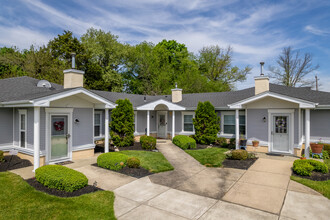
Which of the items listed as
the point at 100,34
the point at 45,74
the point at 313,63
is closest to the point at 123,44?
the point at 100,34

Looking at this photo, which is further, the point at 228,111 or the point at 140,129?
the point at 140,129

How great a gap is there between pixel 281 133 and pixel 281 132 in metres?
0.06

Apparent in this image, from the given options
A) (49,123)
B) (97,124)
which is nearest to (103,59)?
(97,124)

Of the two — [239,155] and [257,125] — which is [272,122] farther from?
[239,155]

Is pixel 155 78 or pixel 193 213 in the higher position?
pixel 155 78

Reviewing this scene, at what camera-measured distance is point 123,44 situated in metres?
37.8

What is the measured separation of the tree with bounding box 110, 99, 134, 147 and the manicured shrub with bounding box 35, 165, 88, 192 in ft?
20.2

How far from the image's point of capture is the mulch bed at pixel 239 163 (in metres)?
9.11

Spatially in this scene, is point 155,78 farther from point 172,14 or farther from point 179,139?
point 179,139

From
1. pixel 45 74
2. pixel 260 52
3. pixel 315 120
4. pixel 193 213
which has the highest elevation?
pixel 260 52

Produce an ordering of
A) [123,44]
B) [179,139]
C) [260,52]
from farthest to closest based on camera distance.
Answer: [123,44], [260,52], [179,139]

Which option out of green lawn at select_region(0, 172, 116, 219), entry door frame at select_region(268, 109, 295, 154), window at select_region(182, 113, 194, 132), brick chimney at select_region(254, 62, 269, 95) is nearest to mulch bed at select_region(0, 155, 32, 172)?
green lawn at select_region(0, 172, 116, 219)

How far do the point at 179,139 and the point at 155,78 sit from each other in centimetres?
2478

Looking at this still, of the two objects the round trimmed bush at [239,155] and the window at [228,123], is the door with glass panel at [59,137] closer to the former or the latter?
the round trimmed bush at [239,155]
